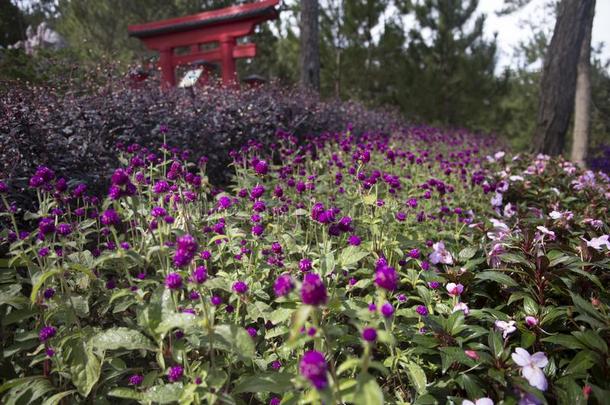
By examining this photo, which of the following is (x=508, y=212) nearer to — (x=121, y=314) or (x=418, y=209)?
(x=418, y=209)

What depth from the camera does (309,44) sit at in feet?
30.9

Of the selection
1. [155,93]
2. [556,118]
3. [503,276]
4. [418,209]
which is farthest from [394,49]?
[503,276]

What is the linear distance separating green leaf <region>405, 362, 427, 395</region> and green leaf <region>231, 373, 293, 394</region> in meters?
0.51

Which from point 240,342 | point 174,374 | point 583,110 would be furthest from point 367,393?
point 583,110

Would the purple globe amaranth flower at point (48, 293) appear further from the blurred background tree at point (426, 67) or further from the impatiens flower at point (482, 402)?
the blurred background tree at point (426, 67)

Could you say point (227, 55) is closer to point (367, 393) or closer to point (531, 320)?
point (531, 320)

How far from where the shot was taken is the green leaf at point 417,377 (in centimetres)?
154

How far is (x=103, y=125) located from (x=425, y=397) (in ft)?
10.9

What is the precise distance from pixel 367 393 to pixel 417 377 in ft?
2.44

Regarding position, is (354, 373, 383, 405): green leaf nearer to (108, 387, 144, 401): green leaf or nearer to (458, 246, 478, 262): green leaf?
(108, 387, 144, 401): green leaf

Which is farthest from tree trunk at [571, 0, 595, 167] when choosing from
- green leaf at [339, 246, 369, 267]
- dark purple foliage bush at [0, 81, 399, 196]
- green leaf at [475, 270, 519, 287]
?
green leaf at [339, 246, 369, 267]

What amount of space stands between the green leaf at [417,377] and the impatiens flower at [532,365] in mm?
346

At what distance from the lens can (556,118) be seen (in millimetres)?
6215

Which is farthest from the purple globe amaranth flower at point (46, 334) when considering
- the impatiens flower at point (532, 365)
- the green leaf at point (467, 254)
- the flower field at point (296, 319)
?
the green leaf at point (467, 254)
